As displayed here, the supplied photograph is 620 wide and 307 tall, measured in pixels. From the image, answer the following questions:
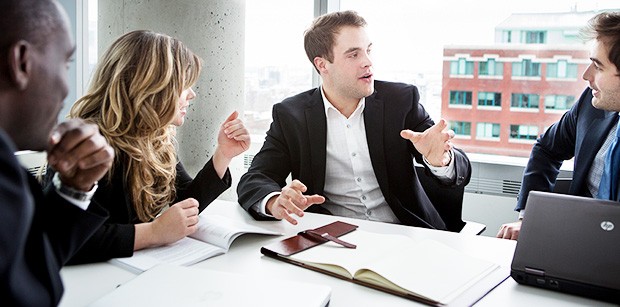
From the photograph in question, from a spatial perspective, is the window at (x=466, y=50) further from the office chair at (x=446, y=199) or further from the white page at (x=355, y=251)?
the white page at (x=355, y=251)

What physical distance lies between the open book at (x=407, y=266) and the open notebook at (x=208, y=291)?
0.63 ft

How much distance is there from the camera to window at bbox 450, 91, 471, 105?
142 inches

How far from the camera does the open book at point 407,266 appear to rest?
1371mm

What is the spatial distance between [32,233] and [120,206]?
1042 millimetres

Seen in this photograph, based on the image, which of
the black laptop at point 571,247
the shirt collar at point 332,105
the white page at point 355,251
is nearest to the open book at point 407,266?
the white page at point 355,251

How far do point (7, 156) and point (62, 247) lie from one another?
270 mm

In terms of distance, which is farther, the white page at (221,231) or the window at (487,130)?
the window at (487,130)

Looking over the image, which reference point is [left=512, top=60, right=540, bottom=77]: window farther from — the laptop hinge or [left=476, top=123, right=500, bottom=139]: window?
the laptop hinge

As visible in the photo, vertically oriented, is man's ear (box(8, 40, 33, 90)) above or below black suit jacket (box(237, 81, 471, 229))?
above

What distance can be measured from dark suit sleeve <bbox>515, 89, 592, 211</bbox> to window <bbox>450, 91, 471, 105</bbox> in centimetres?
87

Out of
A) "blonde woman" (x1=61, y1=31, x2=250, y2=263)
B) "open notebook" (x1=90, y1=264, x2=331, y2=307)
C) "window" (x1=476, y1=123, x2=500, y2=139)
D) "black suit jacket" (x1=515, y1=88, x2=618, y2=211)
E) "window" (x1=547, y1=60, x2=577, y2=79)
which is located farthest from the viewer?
"window" (x1=476, y1=123, x2=500, y2=139)

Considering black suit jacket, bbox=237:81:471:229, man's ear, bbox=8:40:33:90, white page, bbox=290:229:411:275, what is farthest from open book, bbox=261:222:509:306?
man's ear, bbox=8:40:33:90

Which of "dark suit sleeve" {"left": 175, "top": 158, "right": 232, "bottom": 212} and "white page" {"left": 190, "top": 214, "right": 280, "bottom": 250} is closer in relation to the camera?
"white page" {"left": 190, "top": 214, "right": 280, "bottom": 250}

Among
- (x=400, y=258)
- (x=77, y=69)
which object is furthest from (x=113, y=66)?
(x=77, y=69)
